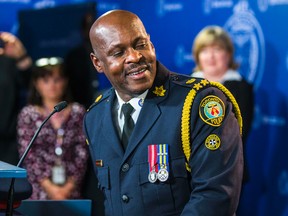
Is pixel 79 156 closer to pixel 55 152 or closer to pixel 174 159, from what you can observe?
pixel 55 152

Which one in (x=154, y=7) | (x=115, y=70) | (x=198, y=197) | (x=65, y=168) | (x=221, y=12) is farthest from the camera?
(x=154, y=7)

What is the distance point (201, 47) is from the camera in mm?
4434

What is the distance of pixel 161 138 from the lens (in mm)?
2346

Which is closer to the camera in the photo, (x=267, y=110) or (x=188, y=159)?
(x=188, y=159)

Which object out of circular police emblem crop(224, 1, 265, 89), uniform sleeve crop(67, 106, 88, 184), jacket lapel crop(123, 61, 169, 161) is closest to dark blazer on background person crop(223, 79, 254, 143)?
circular police emblem crop(224, 1, 265, 89)

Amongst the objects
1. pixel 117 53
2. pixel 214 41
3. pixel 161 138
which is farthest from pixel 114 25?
pixel 214 41

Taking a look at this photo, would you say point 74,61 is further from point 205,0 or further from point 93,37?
point 93,37

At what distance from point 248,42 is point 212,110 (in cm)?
287

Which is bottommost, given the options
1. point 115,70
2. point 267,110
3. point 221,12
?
point 267,110

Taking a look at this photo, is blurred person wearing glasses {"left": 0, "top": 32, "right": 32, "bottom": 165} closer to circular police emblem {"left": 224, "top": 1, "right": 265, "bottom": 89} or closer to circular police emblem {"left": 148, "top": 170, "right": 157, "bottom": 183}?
circular police emblem {"left": 224, "top": 1, "right": 265, "bottom": 89}

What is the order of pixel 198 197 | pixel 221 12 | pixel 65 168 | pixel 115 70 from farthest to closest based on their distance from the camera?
pixel 221 12, pixel 65 168, pixel 115 70, pixel 198 197

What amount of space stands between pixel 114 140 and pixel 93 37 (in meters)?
0.36

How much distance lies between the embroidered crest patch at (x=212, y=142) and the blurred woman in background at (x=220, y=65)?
198cm

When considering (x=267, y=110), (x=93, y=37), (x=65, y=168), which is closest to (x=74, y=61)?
(x=65, y=168)
